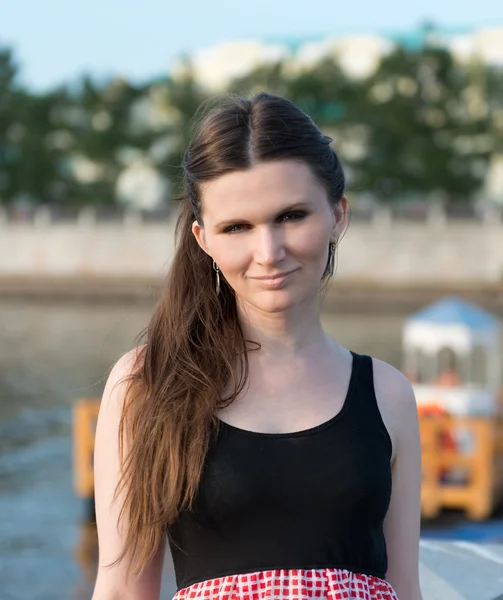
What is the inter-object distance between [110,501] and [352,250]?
36.6m

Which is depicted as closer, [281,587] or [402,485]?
[281,587]

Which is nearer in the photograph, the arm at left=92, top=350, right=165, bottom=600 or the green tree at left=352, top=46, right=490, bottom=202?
the arm at left=92, top=350, right=165, bottom=600

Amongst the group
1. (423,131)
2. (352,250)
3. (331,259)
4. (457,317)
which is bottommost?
(457,317)

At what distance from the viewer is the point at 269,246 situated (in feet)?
5.68

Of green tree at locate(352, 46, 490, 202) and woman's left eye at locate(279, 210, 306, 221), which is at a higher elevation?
green tree at locate(352, 46, 490, 202)

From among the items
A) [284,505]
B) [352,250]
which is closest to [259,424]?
[284,505]

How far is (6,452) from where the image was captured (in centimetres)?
1485

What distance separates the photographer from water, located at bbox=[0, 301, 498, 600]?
9.86 metres

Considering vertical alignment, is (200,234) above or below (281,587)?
above

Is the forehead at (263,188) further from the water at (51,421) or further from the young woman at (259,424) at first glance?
the water at (51,421)

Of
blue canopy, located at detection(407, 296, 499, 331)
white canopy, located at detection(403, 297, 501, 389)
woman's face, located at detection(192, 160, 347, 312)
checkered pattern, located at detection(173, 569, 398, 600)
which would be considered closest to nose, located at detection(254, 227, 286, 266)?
woman's face, located at detection(192, 160, 347, 312)

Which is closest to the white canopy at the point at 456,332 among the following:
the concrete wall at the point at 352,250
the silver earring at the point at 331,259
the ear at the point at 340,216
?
the silver earring at the point at 331,259

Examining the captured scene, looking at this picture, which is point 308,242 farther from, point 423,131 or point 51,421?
point 423,131

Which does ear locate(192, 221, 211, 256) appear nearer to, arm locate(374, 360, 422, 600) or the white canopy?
arm locate(374, 360, 422, 600)
